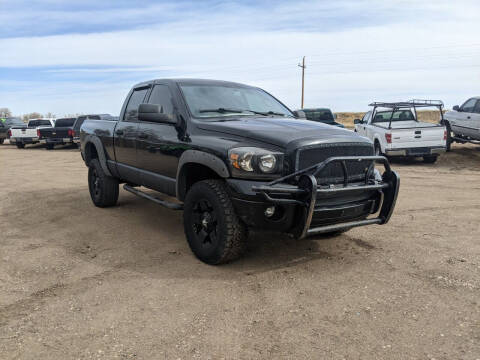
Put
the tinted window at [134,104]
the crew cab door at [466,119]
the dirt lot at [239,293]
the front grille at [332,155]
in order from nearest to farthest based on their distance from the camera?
the dirt lot at [239,293], the front grille at [332,155], the tinted window at [134,104], the crew cab door at [466,119]

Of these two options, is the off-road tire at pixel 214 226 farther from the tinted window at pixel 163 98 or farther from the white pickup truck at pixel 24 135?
the white pickup truck at pixel 24 135

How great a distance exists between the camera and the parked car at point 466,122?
1355cm

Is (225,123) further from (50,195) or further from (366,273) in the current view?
(50,195)

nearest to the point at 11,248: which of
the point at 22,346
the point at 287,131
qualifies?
the point at 22,346

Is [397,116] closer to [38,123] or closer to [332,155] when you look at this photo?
[332,155]

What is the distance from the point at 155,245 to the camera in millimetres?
5109

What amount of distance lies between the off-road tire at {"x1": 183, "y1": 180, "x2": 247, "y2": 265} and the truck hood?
556 millimetres

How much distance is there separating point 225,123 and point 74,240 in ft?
8.10

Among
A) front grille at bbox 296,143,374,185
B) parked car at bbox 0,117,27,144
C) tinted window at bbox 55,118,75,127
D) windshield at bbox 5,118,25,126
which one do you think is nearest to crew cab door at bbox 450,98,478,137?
front grille at bbox 296,143,374,185

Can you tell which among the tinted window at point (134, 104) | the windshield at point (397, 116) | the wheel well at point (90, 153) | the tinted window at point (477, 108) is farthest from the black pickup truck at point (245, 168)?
the tinted window at point (477, 108)

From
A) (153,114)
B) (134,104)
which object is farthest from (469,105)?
(153,114)

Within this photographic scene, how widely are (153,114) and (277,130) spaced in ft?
4.87

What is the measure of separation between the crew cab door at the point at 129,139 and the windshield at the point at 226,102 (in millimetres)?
1099

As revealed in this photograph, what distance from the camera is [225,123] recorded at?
14.8 ft
